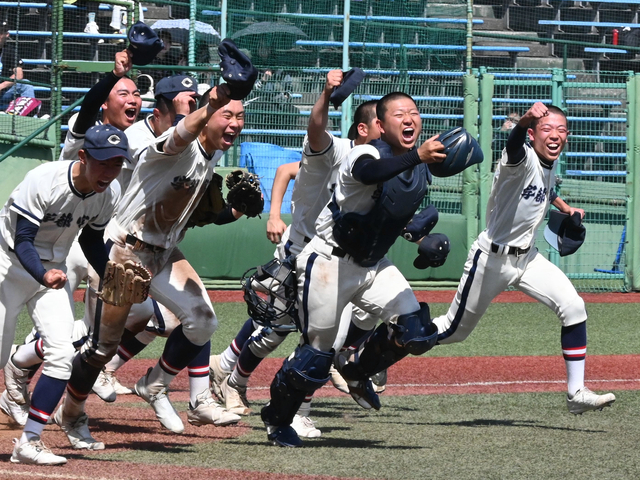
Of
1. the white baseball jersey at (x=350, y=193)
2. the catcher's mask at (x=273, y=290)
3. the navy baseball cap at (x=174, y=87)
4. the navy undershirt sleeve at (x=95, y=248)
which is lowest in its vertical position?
the catcher's mask at (x=273, y=290)

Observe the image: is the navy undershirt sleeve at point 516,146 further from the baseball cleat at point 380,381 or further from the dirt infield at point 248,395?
the dirt infield at point 248,395

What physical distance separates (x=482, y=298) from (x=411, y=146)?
5.45ft

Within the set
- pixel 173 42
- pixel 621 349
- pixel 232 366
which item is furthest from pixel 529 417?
pixel 173 42

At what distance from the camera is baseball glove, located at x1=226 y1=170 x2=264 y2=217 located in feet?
19.6

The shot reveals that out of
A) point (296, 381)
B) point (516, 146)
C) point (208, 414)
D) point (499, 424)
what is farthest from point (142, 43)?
point (499, 424)

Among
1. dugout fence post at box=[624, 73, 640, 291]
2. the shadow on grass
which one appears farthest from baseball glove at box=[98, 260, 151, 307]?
dugout fence post at box=[624, 73, 640, 291]

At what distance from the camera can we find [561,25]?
2106cm

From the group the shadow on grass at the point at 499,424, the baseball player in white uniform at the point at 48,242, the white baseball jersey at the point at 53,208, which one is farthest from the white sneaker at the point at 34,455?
the shadow on grass at the point at 499,424

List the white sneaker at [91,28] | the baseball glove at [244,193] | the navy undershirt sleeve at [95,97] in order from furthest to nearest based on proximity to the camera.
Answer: the white sneaker at [91,28] → the baseball glove at [244,193] → the navy undershirt sleeve at [95,97]

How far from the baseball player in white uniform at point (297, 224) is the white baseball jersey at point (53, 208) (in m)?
1.46

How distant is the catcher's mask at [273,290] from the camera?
17.5 feet

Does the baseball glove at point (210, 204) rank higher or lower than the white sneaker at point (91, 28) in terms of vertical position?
lower

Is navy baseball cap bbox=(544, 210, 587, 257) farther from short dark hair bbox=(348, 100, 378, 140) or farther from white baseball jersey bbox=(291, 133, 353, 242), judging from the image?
white baseball jersey bbox=(291, 133, 353, 242)

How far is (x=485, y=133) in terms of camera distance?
13734 millimetres
